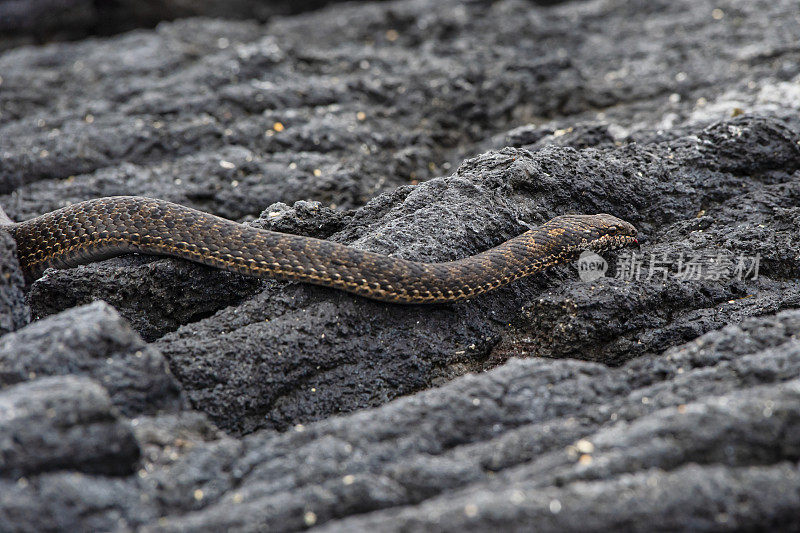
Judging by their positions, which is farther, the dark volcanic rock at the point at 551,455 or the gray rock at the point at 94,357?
the gray rock at the point at 94,357

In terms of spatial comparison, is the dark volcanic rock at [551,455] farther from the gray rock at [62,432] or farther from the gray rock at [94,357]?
the gray rock at [94,357]

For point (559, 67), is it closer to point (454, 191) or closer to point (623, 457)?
point (454, 191)

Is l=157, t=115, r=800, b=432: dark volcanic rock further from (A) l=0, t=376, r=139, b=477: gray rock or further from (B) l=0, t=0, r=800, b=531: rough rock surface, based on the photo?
(A) l=0, t=376, r=139, b=477: gray rock

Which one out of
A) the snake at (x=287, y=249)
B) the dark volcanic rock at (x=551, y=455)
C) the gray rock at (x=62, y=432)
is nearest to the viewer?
the dark volcanic rock at (x=551, y=455)

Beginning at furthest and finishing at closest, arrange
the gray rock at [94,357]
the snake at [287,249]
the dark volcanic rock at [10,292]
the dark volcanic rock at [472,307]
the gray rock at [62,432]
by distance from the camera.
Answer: the snake at [287,249] → the dark volcanic rock at [472,307] → the dark volcanic rock at [10,292] → the gray rock at [94,357] → the gray rock at [62,432]

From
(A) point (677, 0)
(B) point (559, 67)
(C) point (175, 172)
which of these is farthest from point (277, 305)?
(A) point (677, 0)

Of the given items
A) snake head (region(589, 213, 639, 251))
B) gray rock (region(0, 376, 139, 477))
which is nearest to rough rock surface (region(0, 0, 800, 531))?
gray rock (region(0, 376, 139, 477))

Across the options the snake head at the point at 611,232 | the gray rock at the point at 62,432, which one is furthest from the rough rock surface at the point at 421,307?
the snake head at the point at 611,232
